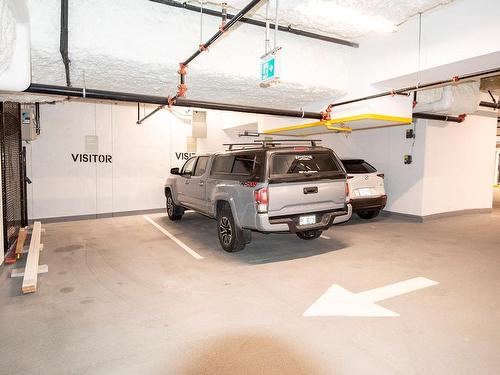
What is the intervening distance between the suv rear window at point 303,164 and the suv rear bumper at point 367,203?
217 centimetres

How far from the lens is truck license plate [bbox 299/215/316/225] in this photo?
16.1 ft

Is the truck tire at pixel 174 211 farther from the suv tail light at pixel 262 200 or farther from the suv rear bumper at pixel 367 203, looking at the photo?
the suv rear bumper at pixel 367 203

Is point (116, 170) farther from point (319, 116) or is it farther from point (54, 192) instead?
point (319, 116)

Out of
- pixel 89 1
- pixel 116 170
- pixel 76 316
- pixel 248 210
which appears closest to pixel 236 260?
pixel 248 210

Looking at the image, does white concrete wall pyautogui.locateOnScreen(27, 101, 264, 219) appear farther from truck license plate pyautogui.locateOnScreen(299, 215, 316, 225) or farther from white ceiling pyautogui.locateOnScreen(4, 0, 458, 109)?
truck license plate pyautogui.locateOnScreen(299, 215, 316, 225)

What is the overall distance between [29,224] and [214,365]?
7.47 meters

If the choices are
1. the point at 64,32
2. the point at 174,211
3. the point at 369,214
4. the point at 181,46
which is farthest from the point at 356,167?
the point at 64,32

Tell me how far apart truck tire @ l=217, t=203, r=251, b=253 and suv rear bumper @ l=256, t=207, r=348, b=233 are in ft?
2.00

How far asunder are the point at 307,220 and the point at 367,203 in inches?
121

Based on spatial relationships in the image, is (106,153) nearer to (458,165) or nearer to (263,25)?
(263,25)

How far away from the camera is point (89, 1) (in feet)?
12.3

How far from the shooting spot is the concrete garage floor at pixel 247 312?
8.14ft

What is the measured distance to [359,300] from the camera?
11.7ft

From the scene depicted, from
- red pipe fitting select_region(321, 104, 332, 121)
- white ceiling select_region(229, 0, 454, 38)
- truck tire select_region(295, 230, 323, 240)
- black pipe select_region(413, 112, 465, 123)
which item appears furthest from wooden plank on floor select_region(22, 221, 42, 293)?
black pipe select_region(413, 112, 465, 123)
